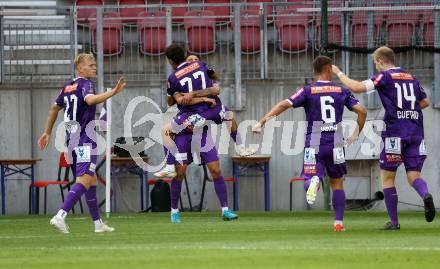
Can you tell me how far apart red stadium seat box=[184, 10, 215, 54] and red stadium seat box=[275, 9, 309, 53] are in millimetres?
1147

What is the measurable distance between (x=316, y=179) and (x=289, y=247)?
87.8 inches

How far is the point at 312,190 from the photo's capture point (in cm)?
1347

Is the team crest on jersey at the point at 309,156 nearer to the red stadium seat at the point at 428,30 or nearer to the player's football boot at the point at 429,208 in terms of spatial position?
the player's football boot at the point at 429,208

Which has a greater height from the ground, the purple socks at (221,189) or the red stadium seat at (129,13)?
the red stadium seat at (129,13)

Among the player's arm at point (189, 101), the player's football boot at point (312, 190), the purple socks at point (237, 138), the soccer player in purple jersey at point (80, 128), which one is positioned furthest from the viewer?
the purple socks at point (237, 138)

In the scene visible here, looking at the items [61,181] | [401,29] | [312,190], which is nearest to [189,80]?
[312,190]

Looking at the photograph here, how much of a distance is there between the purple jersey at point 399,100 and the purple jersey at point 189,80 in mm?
3283

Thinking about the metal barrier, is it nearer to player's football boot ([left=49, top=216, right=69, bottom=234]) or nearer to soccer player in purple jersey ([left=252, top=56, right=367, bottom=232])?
soccer player in purple jersey ([left=252, top=56, right=367, bottom=232])

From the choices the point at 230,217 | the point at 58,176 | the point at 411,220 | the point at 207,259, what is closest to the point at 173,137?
the point at 230,217

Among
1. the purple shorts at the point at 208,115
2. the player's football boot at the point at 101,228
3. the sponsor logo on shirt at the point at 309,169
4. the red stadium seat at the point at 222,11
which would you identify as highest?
the red stadium seat at the point at 222,11

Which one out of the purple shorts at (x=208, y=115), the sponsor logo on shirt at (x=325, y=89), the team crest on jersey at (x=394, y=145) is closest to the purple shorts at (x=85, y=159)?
the sponsor logo on shirt at (x=325, y=89)

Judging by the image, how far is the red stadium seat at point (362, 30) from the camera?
22.5 metres

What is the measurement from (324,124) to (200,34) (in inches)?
358

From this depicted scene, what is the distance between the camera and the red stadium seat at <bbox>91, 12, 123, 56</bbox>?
22.9m
